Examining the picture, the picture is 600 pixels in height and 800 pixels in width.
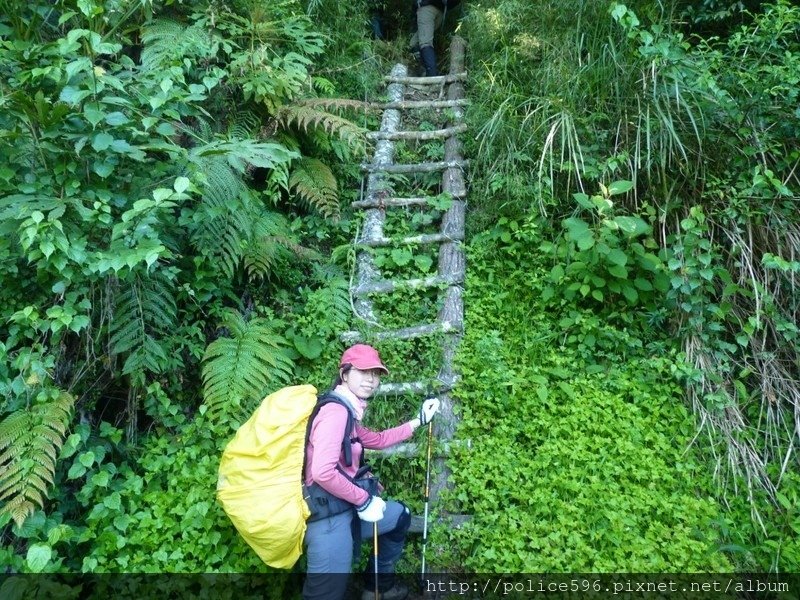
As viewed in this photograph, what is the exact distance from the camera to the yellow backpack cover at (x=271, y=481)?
2.75 metres

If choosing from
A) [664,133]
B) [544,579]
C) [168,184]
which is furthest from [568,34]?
[544,579]

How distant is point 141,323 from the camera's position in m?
3.61

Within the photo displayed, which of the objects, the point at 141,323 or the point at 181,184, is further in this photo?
the point at 141,323

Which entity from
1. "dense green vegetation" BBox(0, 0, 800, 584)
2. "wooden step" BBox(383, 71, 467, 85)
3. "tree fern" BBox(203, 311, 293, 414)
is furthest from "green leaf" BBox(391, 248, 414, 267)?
"wooden step" BBox(383, 71, 467, 85)

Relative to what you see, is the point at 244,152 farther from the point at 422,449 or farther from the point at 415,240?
the point at 422,449

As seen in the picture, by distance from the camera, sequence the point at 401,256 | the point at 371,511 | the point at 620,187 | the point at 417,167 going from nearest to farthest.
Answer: the point at 371,511
the point at 620,187
the point at 401,256
the point at 417,167

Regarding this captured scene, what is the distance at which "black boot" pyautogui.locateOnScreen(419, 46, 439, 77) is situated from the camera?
7594 mm

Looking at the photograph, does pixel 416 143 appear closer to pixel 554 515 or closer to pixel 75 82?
pixel 75 82

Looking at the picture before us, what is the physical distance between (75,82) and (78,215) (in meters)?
0.71

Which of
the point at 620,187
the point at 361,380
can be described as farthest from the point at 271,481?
the point at 620,187

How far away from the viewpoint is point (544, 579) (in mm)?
3209

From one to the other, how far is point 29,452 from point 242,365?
1.25 meters

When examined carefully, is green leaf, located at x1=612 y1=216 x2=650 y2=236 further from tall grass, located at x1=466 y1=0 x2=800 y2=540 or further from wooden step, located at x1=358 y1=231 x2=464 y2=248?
wooden step, located at x1=358 y1=231 x2=464 y2=248

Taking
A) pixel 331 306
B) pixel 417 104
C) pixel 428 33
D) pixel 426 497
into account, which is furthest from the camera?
pixel 428 33
